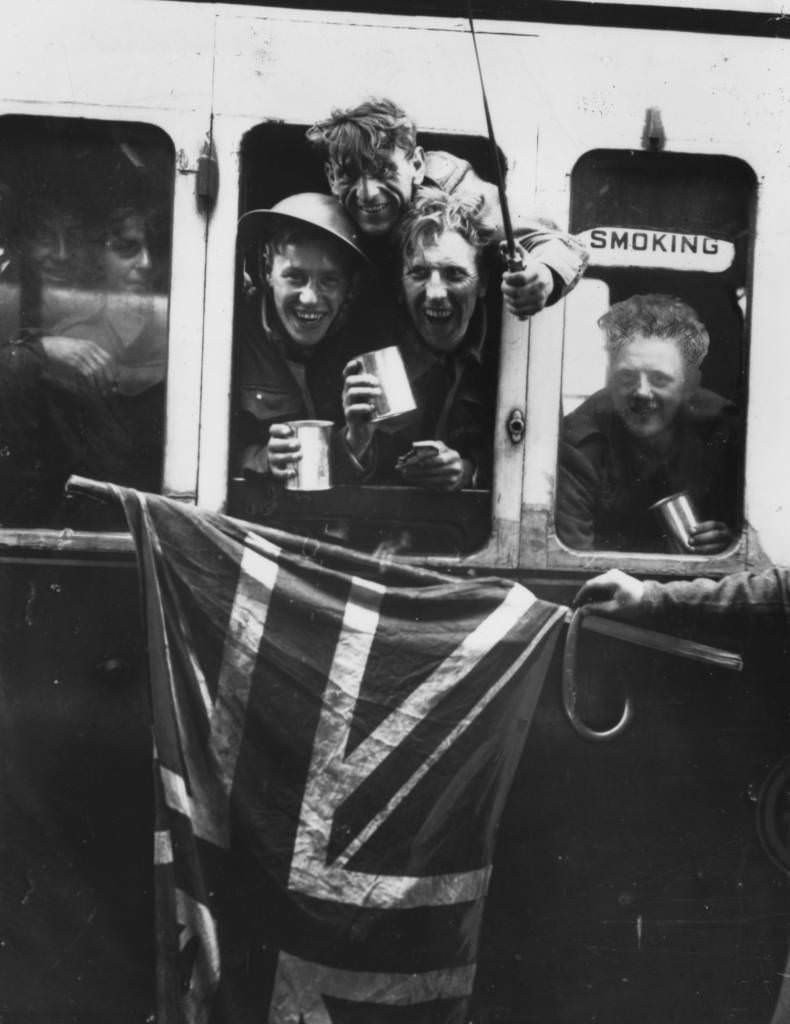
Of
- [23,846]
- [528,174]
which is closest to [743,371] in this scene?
[528,174]

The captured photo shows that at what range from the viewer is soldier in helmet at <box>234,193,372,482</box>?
119 inches

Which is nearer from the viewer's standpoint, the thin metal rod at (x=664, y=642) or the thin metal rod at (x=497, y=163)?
the thin metal rod at (x=497, y=163)

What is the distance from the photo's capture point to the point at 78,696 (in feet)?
10.1

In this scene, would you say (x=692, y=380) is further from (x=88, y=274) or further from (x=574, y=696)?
(x=88, y=274)

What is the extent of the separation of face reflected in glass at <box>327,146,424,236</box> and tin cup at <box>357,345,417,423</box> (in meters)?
0.30

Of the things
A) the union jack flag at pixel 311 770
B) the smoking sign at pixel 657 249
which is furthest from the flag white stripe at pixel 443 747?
the smoking sign at pixel 657 249

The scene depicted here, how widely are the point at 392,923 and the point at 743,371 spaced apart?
5.21 ft

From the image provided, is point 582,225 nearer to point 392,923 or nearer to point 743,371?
point 743,371

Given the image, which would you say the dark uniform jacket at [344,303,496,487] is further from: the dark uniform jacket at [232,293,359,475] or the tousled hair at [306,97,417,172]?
the tousled hair at [306,97,417,172]

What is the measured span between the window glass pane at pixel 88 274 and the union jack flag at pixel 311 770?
0.27 metres

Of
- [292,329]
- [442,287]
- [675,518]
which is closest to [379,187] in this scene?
[442,287]

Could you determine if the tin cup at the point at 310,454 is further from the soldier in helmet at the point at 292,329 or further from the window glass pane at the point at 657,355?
the window glass pane at the point at 657,355

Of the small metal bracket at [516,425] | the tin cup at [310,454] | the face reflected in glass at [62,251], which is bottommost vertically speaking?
the tin cup at [310,454]

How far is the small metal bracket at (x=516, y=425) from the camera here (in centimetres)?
306
